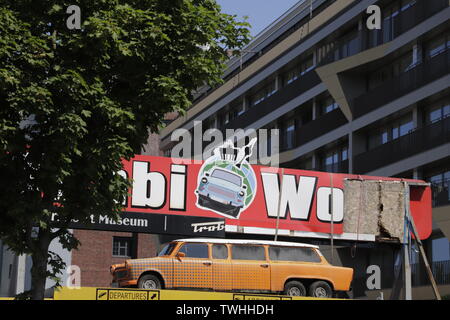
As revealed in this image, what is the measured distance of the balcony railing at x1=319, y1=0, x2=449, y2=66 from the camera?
45250 millimetres

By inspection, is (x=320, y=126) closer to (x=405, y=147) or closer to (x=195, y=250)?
(x=405, y=147)

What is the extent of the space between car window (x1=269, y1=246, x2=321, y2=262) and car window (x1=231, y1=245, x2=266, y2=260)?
35cm

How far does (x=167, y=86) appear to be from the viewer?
66.8ft

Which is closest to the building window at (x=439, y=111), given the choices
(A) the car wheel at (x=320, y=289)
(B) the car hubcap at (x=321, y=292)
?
(A) the car wheel at (x=320, y=289)

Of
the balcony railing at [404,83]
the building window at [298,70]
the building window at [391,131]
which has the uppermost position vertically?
the building window at [298,70]

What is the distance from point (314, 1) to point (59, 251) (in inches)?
1070

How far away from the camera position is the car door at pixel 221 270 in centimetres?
2469

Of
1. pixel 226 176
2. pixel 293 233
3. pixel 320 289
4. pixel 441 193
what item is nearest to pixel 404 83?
pixel 441 193

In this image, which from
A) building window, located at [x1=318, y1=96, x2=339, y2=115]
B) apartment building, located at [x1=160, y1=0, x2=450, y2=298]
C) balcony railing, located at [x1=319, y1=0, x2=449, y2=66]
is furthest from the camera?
building window, located at [x1=318, y1=96, x2=339, y2=115]

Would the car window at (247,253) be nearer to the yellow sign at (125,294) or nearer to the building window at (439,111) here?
the yellow sign at (125,294)

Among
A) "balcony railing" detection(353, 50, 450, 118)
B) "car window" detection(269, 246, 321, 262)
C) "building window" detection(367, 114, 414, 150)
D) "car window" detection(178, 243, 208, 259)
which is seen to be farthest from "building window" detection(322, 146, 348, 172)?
"car window" detection(178, 243, 208, 259)

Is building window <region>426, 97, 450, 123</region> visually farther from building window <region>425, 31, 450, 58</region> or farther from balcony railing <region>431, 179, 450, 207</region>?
balcony railing <region>431, 179, 450, 207</region>
